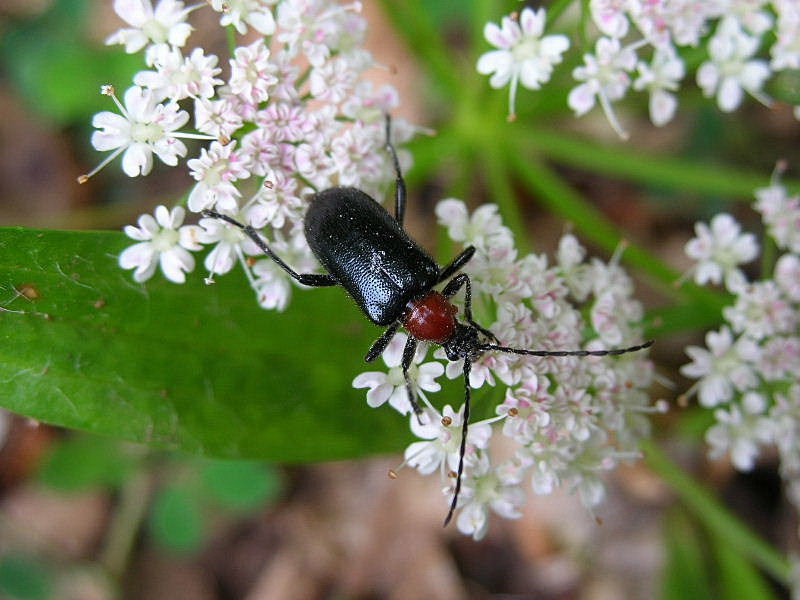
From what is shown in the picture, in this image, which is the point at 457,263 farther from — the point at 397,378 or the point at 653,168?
the point at 653,168

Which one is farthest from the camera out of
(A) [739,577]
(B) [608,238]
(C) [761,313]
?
(A) [739,577]

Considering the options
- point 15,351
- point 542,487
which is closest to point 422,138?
point 542,487

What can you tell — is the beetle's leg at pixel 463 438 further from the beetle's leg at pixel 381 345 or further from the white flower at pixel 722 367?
the white flower at pixel 722 367

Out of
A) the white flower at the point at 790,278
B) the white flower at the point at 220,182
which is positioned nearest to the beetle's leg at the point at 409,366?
the white flower at the point at 220,182

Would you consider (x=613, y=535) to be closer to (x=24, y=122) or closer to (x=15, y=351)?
(x=15, y=351)

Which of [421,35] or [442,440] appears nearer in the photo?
[442,440]

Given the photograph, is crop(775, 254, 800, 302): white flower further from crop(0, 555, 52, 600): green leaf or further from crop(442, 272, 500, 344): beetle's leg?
crop(0, 555, 52, 600): green leaf

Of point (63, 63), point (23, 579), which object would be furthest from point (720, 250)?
point (23, 579)
